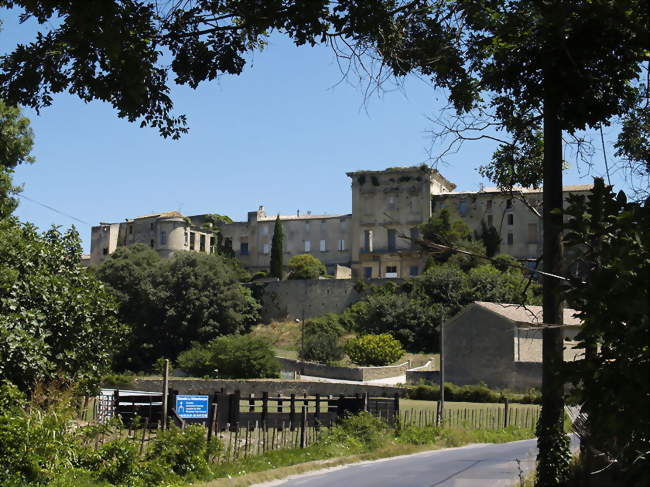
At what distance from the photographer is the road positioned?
713 inches

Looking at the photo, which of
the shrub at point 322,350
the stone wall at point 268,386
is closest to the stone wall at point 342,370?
the shrub at point 322,350

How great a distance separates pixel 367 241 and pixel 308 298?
1085cm

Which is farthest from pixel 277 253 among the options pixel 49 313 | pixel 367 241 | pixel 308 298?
pixel 49 313

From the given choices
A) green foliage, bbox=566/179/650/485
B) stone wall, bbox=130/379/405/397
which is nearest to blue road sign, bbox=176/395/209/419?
green foliage, bbox=566/179/650/485

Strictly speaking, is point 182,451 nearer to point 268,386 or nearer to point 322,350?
point 268,386

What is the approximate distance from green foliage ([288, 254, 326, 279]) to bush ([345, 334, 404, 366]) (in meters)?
27.8

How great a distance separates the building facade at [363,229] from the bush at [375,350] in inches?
622

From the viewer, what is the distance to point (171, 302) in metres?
70.2

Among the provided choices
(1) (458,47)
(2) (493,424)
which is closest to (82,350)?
(1) (458,47)

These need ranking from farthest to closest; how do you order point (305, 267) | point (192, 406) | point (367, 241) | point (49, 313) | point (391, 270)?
point (367, 241), point (305, 267), point (391, 270), point (192, 406), point (49, 313)

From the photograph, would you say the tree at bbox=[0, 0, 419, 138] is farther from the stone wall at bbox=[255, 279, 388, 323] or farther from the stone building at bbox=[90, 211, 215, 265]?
the stone building at bbox=[90, 211, 215, 265]

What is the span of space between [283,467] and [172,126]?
13.1 m

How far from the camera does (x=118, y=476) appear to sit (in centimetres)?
1524

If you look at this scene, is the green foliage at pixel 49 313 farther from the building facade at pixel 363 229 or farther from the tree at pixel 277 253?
the tree at pixel 277 253
